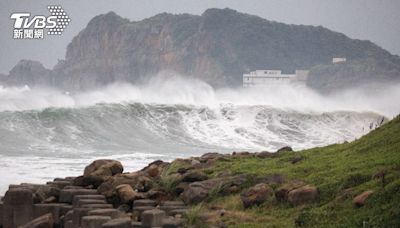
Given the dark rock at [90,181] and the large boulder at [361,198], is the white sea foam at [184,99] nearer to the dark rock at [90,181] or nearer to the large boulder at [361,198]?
the dark rock at [90,181]

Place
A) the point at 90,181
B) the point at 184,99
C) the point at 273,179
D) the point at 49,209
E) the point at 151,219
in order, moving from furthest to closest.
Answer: the point at 184,99 < the point at 90,181 < the point at 49,209 < the point at 273,179 < the point at 151,219

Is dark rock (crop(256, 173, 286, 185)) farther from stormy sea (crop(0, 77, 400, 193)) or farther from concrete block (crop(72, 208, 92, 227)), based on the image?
stormy sea (crop(0, 77, 400, 193))

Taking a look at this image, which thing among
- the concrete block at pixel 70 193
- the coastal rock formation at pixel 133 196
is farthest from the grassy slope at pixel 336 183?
the concrete block at pixel 70 193

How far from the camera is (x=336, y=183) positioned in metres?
11.6

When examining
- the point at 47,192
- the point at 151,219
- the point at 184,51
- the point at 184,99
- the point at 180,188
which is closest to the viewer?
the point at 151,219

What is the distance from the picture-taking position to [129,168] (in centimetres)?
2411

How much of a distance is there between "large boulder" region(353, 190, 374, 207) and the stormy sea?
1150 centimetres

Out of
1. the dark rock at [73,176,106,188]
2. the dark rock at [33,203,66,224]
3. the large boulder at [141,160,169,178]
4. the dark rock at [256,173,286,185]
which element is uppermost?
the dark rock at [256,173,286,185]

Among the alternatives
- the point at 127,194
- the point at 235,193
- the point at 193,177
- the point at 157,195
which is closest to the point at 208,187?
the point at 235,193

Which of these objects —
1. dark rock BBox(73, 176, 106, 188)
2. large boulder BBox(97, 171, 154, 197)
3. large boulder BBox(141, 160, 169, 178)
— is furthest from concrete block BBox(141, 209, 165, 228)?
large boulder BBox(141, 160, 169, 178)

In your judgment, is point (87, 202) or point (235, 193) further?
point (235, 193)

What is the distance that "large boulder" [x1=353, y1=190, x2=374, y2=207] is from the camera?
10.4 metres

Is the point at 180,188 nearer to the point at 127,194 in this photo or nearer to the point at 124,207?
the point at 127,194

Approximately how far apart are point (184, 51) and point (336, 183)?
155335 mm
